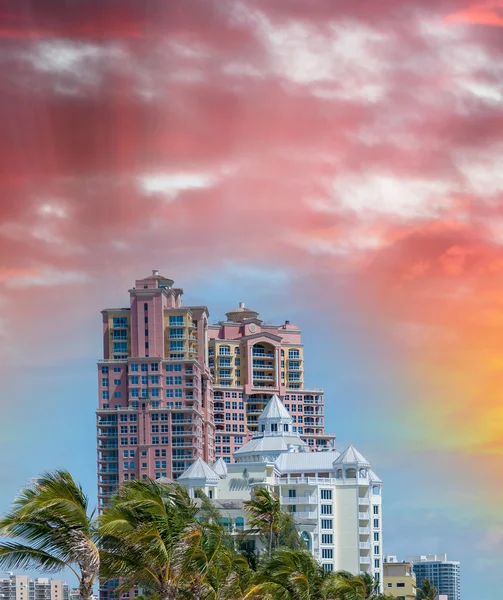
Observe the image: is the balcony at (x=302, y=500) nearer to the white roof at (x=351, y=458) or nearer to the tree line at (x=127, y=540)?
the white roof at (x=351, y=458)

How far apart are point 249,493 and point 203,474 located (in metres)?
6.65

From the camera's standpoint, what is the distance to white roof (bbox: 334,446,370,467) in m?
183

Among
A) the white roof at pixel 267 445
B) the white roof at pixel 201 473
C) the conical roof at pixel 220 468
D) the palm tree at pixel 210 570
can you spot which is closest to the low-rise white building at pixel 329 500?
the white roof at pixel 201 473

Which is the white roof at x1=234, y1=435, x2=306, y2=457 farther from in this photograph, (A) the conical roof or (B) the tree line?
(B) the tree line

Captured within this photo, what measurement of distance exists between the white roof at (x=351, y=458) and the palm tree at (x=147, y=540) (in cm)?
13390

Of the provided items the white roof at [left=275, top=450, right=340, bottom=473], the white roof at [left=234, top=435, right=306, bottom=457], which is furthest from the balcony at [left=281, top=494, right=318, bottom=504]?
the white roof at [left=234, top=435, right=306, bottom=457]

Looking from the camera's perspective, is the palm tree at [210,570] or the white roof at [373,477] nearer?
the palm tree at [210,570]

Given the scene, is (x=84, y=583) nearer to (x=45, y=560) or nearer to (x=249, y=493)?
(x=45, y=560)

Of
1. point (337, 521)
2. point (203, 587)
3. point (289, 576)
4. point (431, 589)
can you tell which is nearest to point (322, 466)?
point (337, 521)

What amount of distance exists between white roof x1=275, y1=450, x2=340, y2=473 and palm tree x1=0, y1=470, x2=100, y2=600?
478 ft

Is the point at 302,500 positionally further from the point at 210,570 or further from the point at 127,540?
the point at 127,540

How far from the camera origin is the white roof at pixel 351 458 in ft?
600

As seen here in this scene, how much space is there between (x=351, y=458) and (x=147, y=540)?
138 m

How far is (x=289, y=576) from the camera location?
72.9 m
